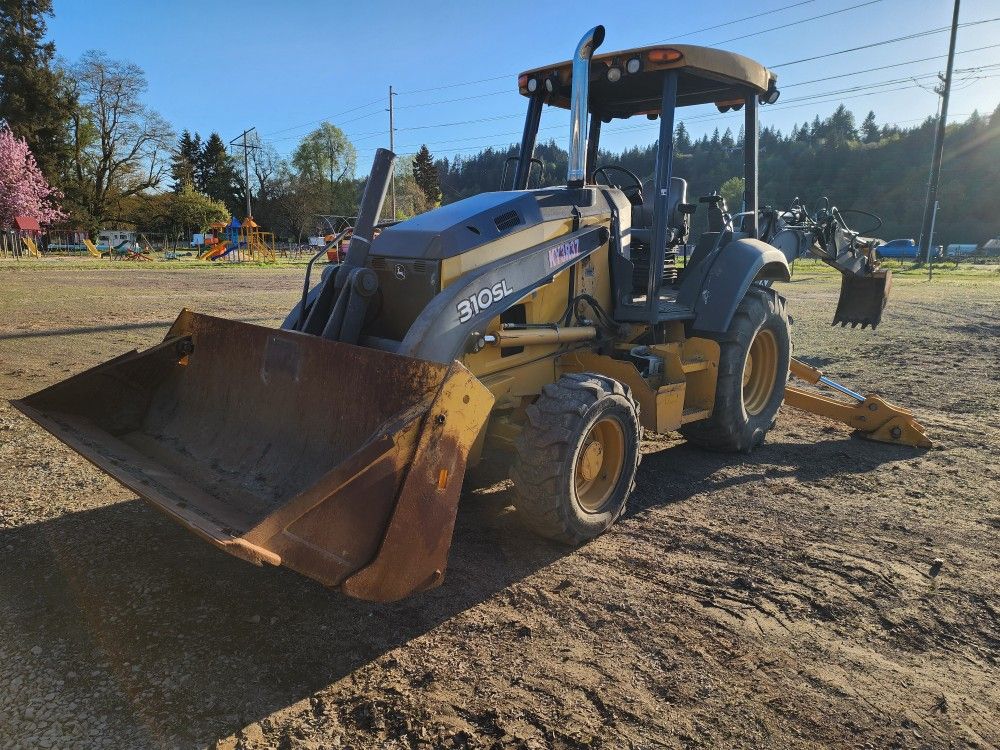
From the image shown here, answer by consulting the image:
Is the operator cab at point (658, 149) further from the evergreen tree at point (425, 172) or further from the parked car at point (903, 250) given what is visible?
the evergreen tree at point (425, 172)

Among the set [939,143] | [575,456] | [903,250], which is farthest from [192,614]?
[903,250]

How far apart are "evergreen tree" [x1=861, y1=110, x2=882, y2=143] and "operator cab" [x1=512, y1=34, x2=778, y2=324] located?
111513mm

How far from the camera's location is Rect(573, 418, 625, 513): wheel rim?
3.97 meters

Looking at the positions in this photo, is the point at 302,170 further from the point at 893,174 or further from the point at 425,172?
the point at 893,174

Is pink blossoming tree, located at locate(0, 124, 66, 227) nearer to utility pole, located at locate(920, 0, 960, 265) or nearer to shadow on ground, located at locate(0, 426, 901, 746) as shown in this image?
shadow on ground, located at locate(0, 426, 901, 746)

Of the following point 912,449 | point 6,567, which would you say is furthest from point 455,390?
point 912,449

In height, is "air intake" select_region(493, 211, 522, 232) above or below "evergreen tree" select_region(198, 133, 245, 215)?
below

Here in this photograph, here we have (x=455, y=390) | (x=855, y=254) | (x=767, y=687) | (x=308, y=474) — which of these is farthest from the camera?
(x=855, y=254)

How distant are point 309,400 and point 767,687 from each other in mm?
2526

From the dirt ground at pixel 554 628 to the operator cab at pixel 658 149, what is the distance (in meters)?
1.47

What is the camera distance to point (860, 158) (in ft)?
301

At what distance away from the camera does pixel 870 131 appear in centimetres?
10794

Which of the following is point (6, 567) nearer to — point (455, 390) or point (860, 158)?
point (455, 390)

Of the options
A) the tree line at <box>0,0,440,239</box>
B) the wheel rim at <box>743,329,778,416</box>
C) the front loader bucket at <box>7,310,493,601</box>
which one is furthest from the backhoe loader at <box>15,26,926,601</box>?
the tree line at <box>0,0,440,239</box>
